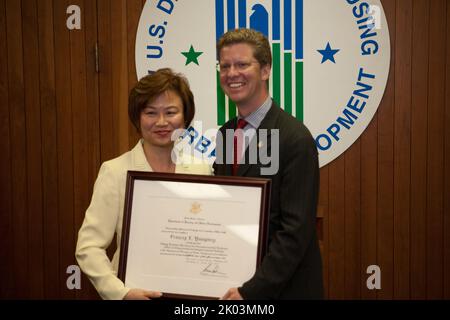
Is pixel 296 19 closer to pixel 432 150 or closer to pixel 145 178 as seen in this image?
pixel 432 150

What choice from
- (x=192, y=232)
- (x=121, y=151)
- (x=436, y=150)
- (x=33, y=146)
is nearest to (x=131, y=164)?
(x=192, y=232)

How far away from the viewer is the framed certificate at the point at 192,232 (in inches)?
69.6

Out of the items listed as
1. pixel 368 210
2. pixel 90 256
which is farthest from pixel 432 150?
pixel 90 256

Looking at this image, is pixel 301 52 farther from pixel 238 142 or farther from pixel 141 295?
pixel 141 295

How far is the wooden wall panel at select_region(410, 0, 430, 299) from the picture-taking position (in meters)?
2.95

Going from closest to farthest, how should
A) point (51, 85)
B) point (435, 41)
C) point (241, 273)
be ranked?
point (241, 273)
point (435, 41)
point (51, 85)

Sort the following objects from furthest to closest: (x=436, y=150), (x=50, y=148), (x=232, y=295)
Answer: (x=50, y=148) < (x=436, y=150) < (x=232, y=295)

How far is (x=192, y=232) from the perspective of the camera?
1822 mm

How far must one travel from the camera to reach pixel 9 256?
10.9ft

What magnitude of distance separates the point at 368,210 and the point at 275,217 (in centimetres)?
141

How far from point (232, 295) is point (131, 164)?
2.11 ft

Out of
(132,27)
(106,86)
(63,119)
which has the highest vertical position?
(132,27)

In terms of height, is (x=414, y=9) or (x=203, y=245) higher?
(x=414, y=9)
